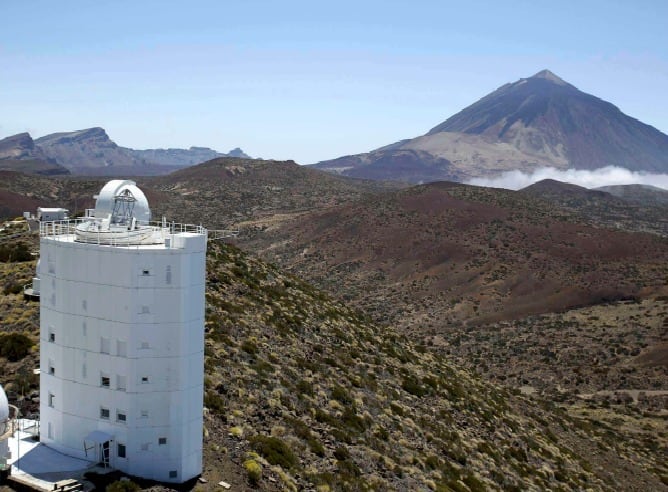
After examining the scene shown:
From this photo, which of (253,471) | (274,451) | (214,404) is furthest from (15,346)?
(253,471)

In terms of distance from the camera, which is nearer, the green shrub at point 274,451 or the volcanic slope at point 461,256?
the green shrub at point 274,451

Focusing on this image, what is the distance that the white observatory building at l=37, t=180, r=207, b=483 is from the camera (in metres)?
16.4

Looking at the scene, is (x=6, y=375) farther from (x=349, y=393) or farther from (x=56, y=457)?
(x=349, y=393)

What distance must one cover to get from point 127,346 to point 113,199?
13.8 feet

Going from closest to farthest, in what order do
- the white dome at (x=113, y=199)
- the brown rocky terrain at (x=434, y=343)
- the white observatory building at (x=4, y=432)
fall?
1. the white observatory building at (x=4, y=432)
2. the white dome at (x=113, y=199)
3. the brown rocky terrain at (x=434, y=343)

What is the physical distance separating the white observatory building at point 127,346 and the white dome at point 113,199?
0.57m

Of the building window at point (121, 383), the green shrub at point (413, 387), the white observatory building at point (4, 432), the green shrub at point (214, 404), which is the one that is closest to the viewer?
the building window at point (121, 383)

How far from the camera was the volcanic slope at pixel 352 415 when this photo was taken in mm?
22938

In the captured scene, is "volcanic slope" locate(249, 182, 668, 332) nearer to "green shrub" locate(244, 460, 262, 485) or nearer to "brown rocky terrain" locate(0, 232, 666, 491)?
"brown rocky terrain" locate(0, 232, 666, 491)

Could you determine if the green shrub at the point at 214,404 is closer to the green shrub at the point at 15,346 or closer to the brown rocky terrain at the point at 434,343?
the brown rocky terrain at the point at 434,343

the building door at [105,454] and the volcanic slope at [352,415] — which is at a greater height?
the building door at [105,454]

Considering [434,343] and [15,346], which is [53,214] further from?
[434,343]

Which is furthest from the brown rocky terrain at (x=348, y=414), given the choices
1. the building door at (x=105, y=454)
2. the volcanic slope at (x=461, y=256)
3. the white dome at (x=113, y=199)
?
the volcanic slope at (x=461, y=256)

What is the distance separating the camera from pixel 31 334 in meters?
26.4
